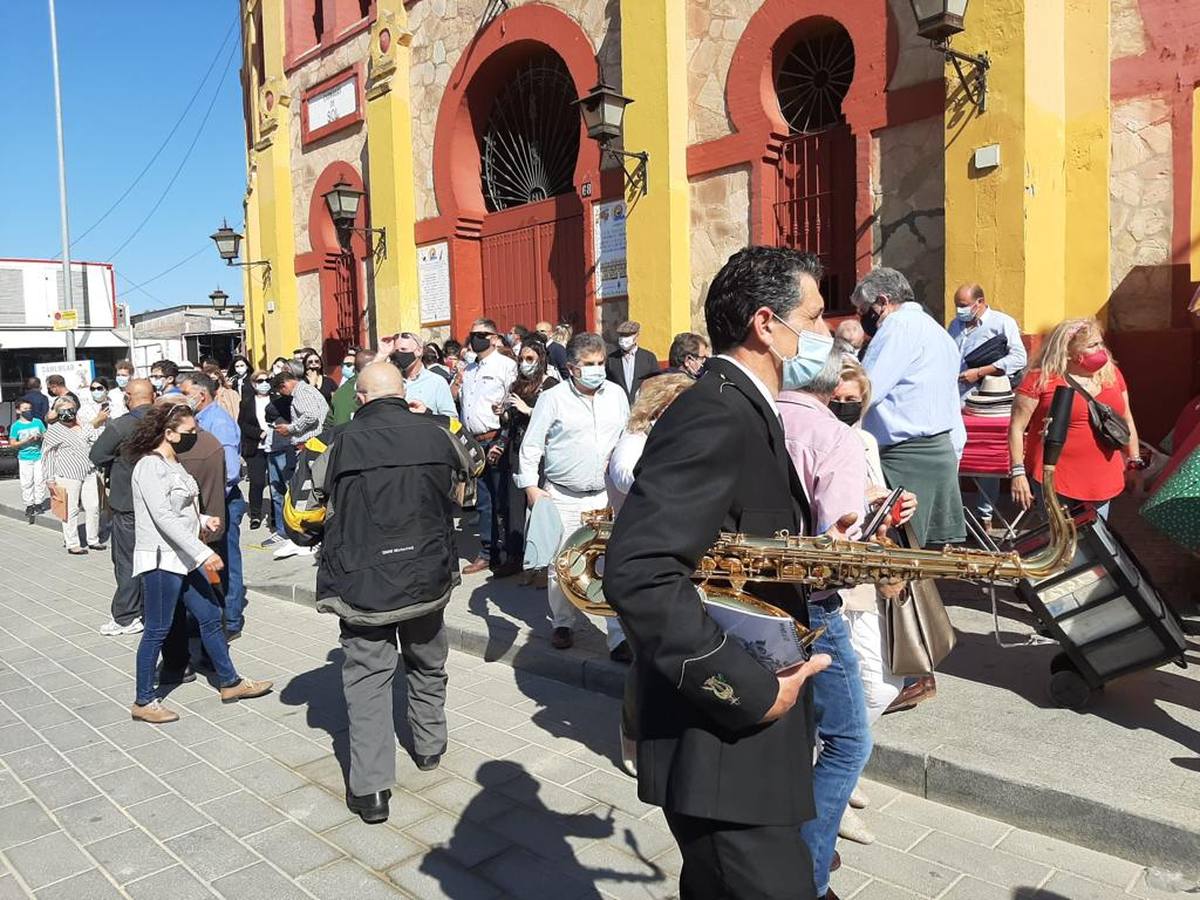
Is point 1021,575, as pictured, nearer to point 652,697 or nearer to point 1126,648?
point 652,697

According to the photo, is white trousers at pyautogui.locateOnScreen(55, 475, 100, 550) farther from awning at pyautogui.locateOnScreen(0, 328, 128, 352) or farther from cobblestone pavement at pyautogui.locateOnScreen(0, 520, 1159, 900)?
awning at pyautogui.locateOnScreen(0, 328, 128, 352)

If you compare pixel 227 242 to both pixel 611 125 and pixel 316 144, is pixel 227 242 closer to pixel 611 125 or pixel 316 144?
pixel 316 144

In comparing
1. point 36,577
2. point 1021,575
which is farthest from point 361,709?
point 36,577

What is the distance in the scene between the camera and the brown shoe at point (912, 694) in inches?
166

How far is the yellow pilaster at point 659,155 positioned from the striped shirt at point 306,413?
361 cm

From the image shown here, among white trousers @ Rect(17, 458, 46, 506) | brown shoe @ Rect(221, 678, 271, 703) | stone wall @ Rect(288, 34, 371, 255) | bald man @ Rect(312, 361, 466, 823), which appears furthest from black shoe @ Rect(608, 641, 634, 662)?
white trousers @ Rect(17, 458, 46, 506)

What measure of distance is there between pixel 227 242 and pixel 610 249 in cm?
952

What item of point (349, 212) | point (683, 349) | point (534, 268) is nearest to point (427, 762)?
point (683, 349)

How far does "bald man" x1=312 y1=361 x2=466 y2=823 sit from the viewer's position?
3920 millimetres

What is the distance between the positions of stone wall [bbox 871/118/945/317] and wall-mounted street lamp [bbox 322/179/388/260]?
8221 mm

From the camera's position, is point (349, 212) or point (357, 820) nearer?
point (357, 820)

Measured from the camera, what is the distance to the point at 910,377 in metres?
4.93

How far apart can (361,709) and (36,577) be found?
7.48 m

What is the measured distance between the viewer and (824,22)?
8.52 metres
